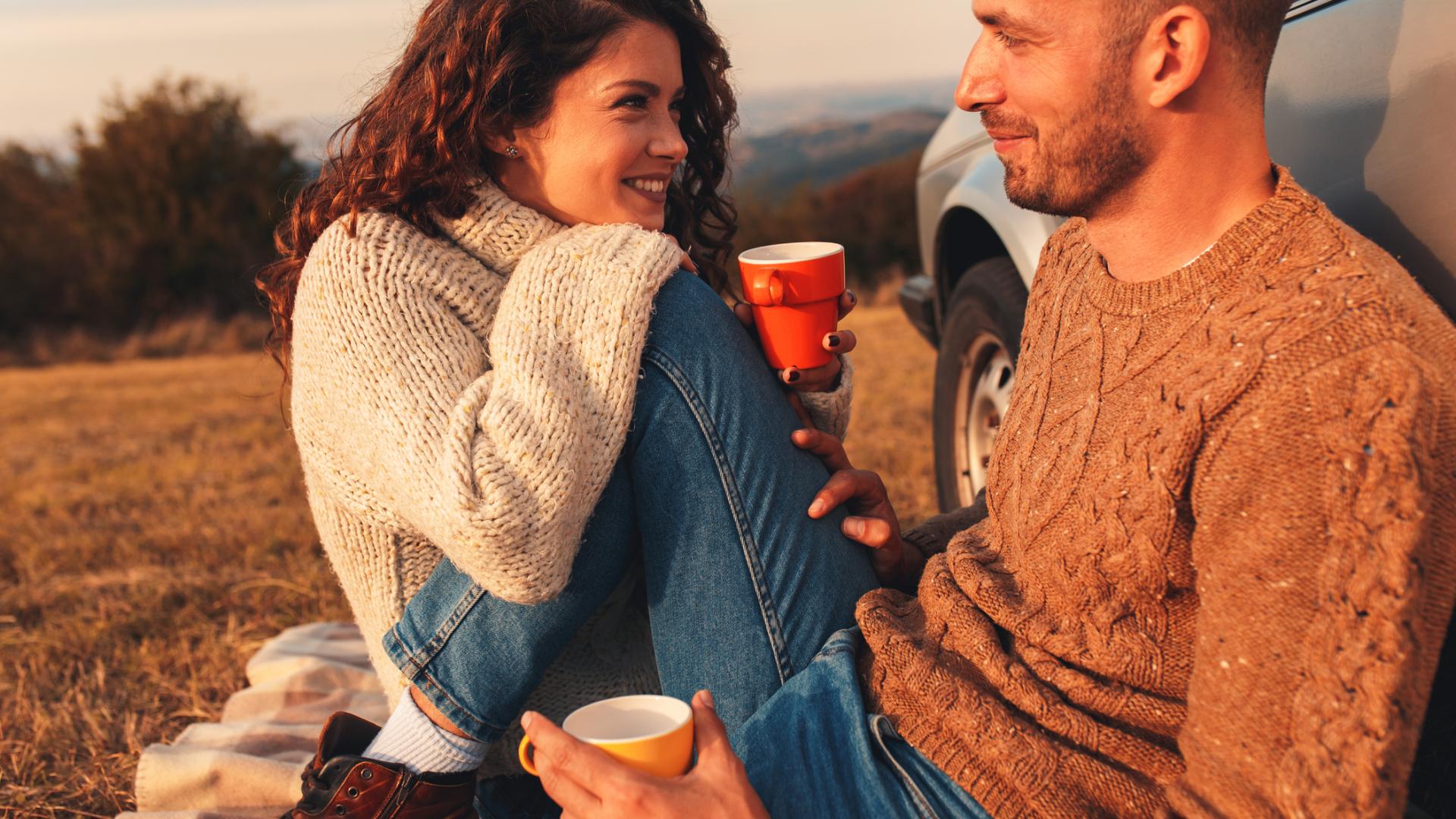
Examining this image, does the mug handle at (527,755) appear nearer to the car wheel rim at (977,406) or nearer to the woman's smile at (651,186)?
the woman's smile at (651,186)

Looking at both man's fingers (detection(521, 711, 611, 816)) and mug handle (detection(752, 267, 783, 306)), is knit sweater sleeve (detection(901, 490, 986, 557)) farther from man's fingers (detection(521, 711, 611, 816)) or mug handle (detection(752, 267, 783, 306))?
man's fingers (detection(521, 711, 611, 816))

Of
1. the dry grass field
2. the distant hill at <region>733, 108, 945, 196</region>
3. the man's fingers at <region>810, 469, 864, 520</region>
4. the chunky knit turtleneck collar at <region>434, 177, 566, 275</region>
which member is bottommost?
the distant hill at <region>733, 108, 945, 196</region>

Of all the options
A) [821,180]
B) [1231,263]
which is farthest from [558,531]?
[821,180]

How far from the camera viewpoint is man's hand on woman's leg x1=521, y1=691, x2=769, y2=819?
132 cm

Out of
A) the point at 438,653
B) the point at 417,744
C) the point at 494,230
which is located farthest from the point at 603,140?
the point at 417,744

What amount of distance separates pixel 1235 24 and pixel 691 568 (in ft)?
3.66

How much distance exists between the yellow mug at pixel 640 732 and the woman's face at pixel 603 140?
116 centimetres

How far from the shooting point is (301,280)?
6.58 feet

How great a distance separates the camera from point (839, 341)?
2.10 metres

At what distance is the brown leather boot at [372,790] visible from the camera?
1.85m

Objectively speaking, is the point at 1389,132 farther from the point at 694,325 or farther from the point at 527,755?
the point at 527,755

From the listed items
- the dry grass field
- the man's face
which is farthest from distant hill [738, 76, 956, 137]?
the dry grass field

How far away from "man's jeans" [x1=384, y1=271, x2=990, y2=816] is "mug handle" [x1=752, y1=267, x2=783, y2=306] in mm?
97

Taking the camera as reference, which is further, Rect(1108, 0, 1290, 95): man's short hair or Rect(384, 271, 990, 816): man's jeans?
Rect(384, 271, 990, 816): man's jeans
